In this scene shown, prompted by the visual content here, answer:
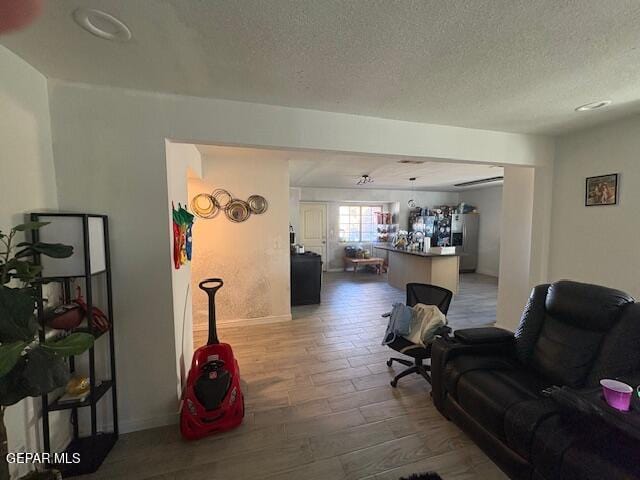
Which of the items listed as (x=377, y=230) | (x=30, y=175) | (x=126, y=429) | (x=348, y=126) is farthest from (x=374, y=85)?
(x=377, y=230)

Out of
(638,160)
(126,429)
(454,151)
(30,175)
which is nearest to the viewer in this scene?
(30,175)

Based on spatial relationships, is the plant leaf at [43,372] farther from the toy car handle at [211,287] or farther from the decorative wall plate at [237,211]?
the decorative wall plate at [237,211]

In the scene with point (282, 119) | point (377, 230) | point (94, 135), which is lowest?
point (377, 230)

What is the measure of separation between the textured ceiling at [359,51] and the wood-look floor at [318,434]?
7.74 ft

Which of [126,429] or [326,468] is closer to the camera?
[326,468]

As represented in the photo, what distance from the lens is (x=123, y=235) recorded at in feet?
5.83

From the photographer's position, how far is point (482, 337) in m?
1.95

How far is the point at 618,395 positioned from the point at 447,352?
0.83 m

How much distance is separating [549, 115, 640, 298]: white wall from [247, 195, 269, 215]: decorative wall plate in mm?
3580

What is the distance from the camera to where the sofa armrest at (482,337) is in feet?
6.35

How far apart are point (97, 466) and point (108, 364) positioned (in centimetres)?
56

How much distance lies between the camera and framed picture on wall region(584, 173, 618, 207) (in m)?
2.53

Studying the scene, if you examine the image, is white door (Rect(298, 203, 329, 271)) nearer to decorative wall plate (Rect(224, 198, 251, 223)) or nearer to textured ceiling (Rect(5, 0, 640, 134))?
decorative wall plate (Rect(224, 198, 251, 223))

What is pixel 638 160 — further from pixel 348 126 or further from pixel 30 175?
pixel 30 175
